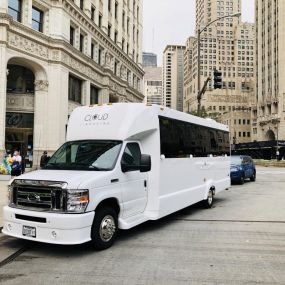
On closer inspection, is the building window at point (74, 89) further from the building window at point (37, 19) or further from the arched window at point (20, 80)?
the building window at point (37, 19)

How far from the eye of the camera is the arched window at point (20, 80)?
27625mm

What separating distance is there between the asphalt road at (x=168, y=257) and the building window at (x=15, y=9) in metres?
21.8

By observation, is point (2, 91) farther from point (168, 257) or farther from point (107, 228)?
point (168, 257)

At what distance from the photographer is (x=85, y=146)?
7.61 m

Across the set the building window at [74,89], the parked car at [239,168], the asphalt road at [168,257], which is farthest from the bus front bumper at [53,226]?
the building window at [74,89]

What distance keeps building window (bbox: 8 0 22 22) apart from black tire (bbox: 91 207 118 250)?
74.9 ft

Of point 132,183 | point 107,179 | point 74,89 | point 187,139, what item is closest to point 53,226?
point 107,179

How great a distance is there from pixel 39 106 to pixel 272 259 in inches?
973

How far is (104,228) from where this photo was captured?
6.65m

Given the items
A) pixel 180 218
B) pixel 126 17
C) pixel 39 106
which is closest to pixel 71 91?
pixel 39 106

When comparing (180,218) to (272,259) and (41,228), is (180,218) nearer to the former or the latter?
(272,259)

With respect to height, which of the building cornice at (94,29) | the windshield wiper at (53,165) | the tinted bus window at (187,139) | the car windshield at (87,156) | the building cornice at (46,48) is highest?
the building cornice at (94,29)

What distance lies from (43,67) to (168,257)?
2424 cm

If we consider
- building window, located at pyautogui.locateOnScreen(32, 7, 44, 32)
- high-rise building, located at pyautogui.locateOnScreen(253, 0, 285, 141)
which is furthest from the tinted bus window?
high-rise building, located at pyautogui.locateOnScreen(253, 0, 285, 141)
